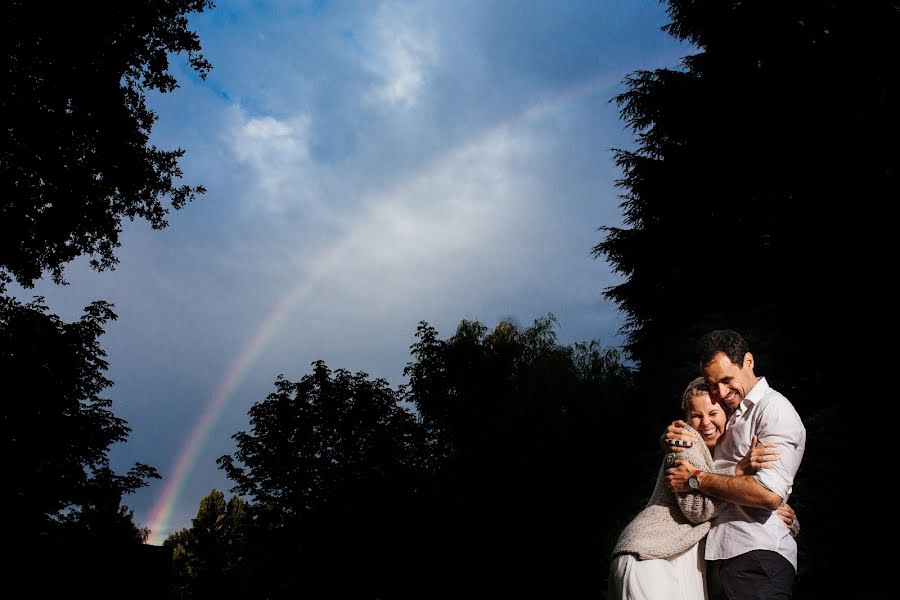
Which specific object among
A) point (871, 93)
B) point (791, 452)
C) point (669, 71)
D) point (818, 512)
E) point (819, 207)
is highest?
point (669, 71)

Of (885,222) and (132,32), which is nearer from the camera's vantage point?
(885,222)

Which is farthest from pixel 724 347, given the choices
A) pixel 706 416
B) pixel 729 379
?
pixel 706 416

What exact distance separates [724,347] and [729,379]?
6.3 inches

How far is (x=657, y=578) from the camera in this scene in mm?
2967

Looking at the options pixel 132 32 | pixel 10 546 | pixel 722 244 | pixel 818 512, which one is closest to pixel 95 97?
pixel 132 32

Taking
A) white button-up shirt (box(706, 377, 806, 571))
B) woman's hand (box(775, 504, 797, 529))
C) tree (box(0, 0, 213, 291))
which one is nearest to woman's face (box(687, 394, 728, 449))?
white button-up shirt (box(706, 377, 806, 571))

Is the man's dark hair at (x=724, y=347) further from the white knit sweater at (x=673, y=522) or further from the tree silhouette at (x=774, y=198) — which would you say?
the tree silhouette at (x=774, y=198)

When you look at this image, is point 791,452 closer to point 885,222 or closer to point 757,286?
point 885,222

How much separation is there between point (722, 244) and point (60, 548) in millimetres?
26369

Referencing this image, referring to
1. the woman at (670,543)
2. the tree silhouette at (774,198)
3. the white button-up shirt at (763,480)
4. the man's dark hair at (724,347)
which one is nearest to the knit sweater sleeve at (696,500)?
the woman at (670,543)

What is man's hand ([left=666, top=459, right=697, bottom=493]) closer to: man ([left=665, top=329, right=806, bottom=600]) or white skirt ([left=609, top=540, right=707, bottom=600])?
man ([left=665, top=329, right=806, bottom=600])

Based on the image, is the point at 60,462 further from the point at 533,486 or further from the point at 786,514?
the point at 786,514

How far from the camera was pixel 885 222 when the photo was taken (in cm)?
1318

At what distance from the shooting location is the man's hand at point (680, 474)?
3055 mm
